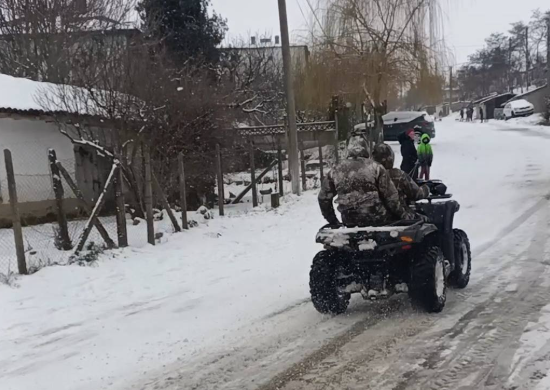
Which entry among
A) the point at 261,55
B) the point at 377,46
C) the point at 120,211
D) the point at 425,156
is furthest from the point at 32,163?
the point at 261,55

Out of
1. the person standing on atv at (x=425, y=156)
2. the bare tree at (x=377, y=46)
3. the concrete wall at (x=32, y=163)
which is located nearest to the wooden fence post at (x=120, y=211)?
the concrete wall at (x=32, y=163)

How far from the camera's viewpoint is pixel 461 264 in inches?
272

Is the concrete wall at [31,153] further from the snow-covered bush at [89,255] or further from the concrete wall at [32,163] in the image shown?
the snow-covered bush at [89,255]

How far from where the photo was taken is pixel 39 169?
14.5m

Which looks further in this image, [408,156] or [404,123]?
[404,123]

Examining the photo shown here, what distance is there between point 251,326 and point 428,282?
5.69 feet

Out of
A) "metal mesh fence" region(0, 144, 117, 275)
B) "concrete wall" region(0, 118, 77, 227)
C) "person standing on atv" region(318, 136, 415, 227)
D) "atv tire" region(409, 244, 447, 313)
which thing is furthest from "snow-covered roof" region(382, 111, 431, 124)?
A: "atv tire" region(409, 244, 447, 313)

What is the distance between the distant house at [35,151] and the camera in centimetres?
1340

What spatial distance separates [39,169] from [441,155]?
15.3 metres

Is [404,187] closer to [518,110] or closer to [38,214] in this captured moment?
[38,214]

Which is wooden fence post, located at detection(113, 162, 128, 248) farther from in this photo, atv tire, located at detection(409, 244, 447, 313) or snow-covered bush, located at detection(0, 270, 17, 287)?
atv tire, located at detection(409, 244, 447, 313)

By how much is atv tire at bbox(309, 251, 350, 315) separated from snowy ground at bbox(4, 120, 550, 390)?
147 mm

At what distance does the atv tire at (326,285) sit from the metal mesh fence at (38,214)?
4135 mm

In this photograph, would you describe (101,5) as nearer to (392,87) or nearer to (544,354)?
(392,87)
